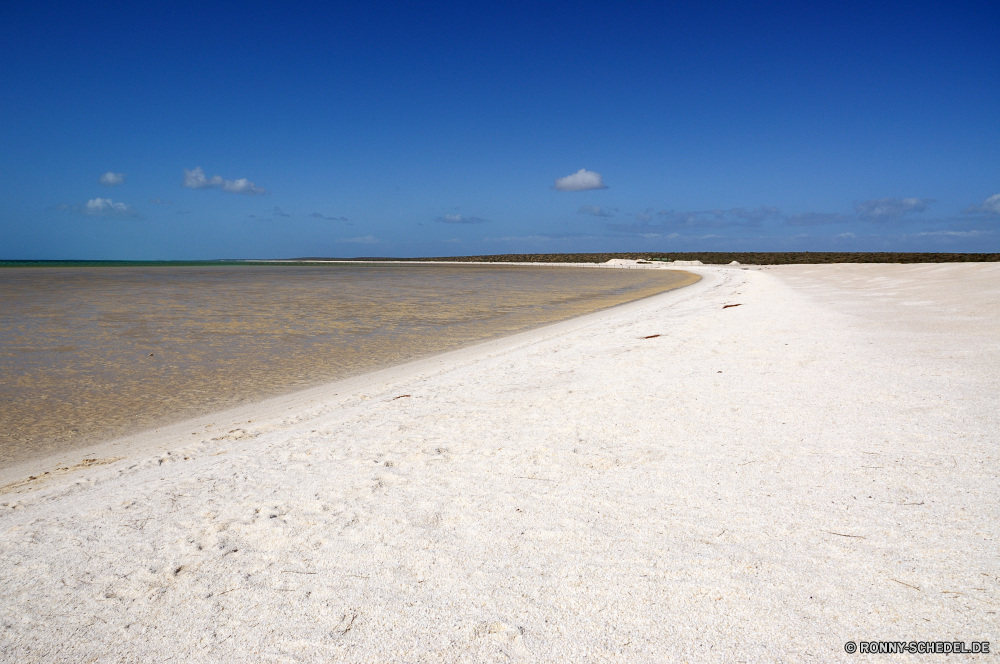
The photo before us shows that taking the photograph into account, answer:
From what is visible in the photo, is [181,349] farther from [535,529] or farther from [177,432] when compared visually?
[535,529]

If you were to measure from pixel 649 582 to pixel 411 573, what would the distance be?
1017mm

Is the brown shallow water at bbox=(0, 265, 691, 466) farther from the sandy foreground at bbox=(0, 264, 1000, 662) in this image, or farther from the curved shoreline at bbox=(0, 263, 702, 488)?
the sandy foreground at bbox=(0, 264, 1000, 662)

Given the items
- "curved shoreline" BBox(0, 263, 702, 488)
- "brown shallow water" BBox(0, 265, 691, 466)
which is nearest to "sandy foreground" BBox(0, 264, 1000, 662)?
"curved shoreline" BBox(0, 263, 702, 488)

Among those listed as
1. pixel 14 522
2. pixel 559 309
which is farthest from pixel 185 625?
pixel 559 309

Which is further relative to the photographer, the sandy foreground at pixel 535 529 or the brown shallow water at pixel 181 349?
the brown shallow water at pixel 181 349

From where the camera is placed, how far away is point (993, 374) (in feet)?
16.5

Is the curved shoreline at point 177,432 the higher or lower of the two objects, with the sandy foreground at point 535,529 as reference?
lower

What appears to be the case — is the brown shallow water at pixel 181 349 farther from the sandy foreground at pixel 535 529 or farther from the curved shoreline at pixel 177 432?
the sandy foreground at pixel 535 529

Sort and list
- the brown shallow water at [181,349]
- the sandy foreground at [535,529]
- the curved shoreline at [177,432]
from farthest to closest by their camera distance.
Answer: the brown shallow water at [181,349] → the curved shoreline at [177,432] → the sandy foreground at [535,529]

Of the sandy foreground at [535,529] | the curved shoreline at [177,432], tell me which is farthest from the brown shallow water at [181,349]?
the sandy foreground at [535,529]

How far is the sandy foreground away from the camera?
6.81 ft

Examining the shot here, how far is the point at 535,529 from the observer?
2803mm

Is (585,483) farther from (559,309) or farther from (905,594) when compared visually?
(559,309)

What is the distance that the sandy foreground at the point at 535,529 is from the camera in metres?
2.08
